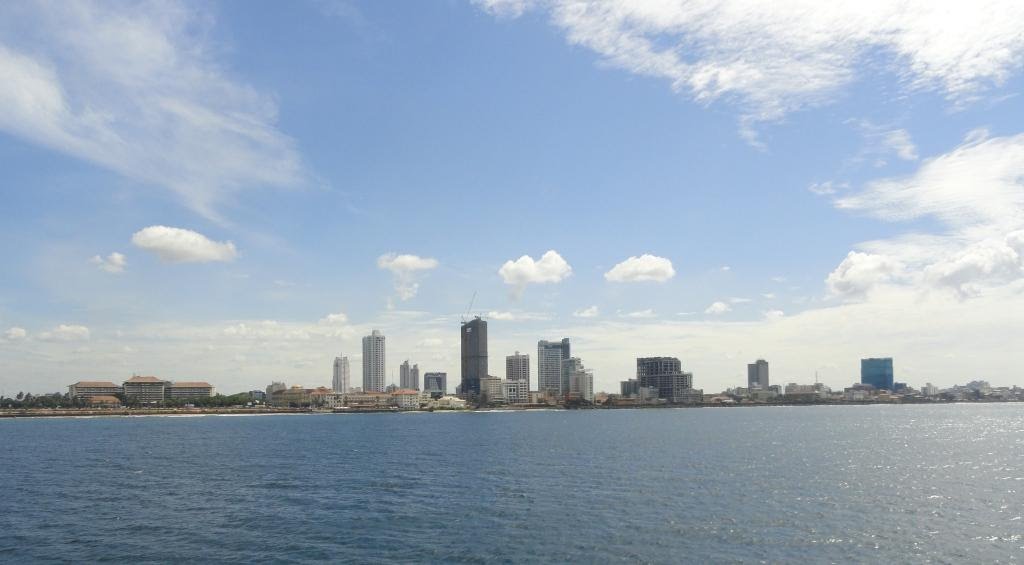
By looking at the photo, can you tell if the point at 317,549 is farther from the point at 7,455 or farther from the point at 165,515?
the point at 7,455

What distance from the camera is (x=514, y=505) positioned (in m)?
67.2

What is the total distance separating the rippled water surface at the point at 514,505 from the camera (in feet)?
165

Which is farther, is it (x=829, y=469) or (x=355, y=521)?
(x=829, y=469)

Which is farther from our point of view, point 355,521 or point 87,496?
point 87,496

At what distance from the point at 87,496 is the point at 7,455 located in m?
58.9

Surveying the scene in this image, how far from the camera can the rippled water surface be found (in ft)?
165

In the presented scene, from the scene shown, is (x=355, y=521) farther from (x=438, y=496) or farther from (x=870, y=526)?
(x=870, y=526)

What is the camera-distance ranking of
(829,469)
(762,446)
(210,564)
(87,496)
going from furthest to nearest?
(762,446), (829,469), (87,496), (210,564)

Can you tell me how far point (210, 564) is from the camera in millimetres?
46688

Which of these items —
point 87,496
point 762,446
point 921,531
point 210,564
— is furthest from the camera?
point 762,446

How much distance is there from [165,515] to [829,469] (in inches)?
3164

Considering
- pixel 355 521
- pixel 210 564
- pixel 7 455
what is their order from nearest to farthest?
pixel 210 564
pixel 355 521
pixel 7 455

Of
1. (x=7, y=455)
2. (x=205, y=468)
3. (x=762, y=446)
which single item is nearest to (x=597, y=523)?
(x=205, y=468)

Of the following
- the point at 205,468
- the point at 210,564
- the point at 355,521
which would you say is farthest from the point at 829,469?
the point at 205,468
